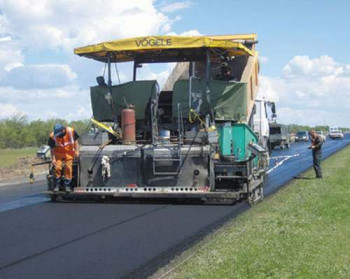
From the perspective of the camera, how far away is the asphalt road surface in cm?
603

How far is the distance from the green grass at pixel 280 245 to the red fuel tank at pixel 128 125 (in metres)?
2.85

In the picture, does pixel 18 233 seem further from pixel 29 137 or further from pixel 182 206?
pixel 29 137

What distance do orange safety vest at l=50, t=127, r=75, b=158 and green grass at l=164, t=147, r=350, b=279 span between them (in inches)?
146

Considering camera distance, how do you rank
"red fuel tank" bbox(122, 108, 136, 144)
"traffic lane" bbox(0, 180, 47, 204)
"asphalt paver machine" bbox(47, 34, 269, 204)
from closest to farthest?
"asphalt paver machine" bbox(47, 34, 269, 204) → "red fuel tank" bbox(122, 108, 136, 144) → "traffic lane" bbox(0, 180, 47, 204)

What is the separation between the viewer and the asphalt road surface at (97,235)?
6.03 metres

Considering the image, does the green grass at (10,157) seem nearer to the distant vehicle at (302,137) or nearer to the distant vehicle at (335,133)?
the distant vehicle at (302,137)

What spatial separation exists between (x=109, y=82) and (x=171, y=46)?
1.72 m

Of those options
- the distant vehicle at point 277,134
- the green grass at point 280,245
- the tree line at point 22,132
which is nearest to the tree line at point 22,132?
the tree line at point 22,132

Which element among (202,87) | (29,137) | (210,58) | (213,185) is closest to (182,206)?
(213,185)

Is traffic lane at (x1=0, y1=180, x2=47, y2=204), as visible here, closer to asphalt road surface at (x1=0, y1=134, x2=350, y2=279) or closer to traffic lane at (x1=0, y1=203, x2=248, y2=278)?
asphalt road surface at (x1=0, y1=134, x2=350, y2=279)

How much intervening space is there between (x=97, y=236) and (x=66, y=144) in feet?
12.7

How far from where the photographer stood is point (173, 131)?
11.7 m

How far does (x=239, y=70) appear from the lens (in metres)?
13.1

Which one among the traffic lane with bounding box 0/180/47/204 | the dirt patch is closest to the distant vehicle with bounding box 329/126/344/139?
the dirt patch
